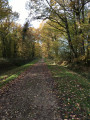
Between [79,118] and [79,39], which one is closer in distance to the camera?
[79,118]

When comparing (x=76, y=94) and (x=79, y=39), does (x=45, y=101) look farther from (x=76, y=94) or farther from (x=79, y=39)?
(x=79, y=39)

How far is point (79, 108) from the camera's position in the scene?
4.16 m

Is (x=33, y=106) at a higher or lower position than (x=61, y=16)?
lower

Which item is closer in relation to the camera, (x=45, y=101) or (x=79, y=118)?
(x=79, y=118)

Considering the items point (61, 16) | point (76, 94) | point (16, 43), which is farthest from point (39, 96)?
point (16, 43)

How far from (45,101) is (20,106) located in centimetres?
129

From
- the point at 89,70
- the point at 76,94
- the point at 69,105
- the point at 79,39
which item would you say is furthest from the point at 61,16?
the point at 69,105

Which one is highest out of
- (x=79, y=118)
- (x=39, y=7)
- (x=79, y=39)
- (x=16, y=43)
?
(x=39, y=7)

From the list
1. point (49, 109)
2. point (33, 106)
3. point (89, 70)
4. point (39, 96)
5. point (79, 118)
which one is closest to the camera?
point (79, 118)

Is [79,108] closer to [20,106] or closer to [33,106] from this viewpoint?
[33,106]

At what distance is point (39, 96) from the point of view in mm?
5438

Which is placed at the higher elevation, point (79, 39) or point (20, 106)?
point (79, 39)

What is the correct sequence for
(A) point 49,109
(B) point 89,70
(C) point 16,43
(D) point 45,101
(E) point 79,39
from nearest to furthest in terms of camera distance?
(A) point 49,109
(D) point 45,101
(E) point 79,39
(B) point 89,70
(C) point 16,43

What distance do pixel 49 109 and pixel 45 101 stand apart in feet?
2.43
